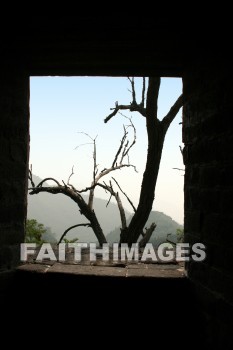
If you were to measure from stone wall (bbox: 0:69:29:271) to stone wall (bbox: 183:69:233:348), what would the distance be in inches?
54.9

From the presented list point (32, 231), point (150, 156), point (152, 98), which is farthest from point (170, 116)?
point (32, 231)

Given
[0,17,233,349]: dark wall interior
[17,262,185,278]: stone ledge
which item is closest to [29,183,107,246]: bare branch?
[17,262,185,278]: stone ledge

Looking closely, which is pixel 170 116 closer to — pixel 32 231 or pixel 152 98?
pixel 152 98

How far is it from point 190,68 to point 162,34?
0.52m

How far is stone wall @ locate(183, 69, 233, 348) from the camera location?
1.92 meters

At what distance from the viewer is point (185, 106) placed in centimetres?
265

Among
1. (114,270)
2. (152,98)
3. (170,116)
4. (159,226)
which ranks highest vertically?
(152,98)

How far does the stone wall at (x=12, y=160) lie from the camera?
247 centimetres

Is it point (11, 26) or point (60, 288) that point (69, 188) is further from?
point (11, 26)

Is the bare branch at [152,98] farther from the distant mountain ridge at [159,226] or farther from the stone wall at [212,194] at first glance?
the distant mountain ridge at [159,226]

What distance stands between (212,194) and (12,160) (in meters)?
1.59

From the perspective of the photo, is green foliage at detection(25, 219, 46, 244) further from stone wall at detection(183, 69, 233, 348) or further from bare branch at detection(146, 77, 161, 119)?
stone wall at detection(183, 69, 233, 348)

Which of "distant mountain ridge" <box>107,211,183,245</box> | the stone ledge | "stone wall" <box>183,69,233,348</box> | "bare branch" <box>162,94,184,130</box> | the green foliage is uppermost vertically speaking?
"bare branch" <box>162,94,184,130</box>

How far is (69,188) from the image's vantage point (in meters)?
7.15
